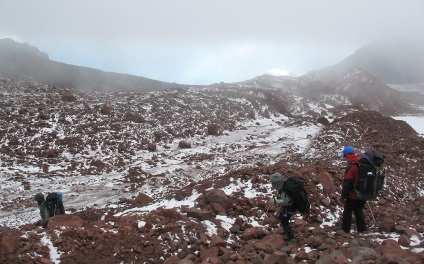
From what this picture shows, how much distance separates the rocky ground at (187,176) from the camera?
6.34 m

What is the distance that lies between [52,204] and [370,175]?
350 inches

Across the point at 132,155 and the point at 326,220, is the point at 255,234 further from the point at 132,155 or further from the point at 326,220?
the point at 132,155

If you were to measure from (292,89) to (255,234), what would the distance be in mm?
64176

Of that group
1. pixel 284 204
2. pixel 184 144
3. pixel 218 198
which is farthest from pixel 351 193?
pixel 184 144

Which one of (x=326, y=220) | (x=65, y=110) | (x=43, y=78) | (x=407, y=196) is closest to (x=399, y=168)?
(x=407, y=196)

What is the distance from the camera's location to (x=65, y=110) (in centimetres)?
2794

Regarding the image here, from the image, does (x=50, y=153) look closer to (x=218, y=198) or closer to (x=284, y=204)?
(x=218, y=198)

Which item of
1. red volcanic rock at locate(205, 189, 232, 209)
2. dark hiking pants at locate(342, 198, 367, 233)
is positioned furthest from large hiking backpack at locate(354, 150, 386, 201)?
red volcanic rock at locate(205, 189, 232, 209)

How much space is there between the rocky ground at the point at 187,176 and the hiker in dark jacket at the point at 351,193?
11.5 inches

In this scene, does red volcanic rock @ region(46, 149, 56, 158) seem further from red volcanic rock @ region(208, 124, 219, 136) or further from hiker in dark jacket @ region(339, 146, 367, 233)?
hiker in dark jacket @ region(339, 146, 367, 233)

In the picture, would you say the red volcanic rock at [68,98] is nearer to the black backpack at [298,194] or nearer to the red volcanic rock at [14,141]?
the red volcanic rock at [14,141]

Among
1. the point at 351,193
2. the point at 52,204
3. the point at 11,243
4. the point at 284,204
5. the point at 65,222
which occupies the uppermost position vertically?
the point at 351,193

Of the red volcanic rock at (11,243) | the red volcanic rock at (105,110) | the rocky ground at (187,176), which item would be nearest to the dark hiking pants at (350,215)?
the rocky ground at (187,176)

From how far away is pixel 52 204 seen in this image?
9.67 m
